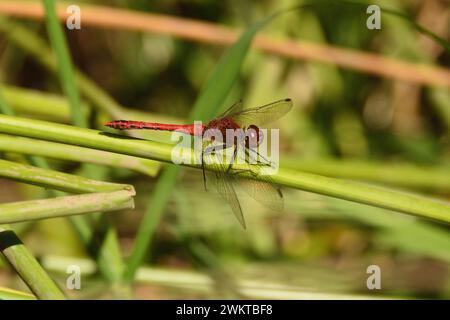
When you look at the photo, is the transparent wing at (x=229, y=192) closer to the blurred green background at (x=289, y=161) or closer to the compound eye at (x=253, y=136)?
the compound eye at (x=253, y=136)

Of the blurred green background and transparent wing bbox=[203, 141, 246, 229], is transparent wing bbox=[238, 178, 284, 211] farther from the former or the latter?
the blurred green background

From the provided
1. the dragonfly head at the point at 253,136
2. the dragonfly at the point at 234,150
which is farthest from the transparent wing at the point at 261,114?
the dragonfly head at the point at 253,136

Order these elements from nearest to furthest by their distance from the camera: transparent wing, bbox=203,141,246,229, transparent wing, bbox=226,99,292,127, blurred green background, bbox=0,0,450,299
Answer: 1. transparent wing, bbox=203,141,246,229
2. transparent wing, bbox=226,99,292,127
3. blurred green background, bbox=0,0,450,299

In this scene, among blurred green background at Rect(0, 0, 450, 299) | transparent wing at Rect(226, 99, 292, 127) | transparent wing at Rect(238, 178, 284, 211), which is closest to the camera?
transparent wing at Rect(238, 178, 284, 211)

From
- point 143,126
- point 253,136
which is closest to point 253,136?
point 253,136

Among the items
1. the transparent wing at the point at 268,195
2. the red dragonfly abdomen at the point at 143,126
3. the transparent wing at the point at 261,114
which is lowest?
the transparent wing at the point at 268,195

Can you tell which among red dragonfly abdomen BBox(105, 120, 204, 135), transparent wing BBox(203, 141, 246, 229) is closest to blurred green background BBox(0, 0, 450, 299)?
red dragonfly abdomen BBox(105, 120, 204, 135)
